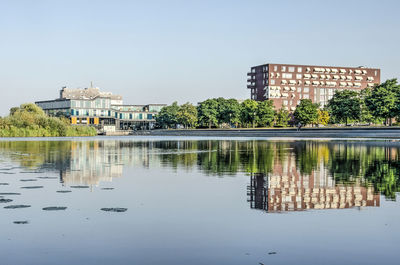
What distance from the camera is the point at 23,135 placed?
99.4m

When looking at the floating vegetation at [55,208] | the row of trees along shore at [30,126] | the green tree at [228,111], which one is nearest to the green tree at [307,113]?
the green tree at [228,111]

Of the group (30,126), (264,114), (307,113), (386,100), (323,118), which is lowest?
(30,126)

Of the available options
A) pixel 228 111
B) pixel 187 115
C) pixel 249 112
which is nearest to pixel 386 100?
pixel 249 112

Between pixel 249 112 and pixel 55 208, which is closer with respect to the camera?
pixel 55 208

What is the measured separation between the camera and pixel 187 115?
174500 millimetres

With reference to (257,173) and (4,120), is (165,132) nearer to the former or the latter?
(4,120)

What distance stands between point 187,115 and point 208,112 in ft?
40.1

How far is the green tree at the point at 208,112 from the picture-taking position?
165 metres

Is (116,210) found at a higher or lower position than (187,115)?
lower

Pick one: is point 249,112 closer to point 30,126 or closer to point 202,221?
point 30,126

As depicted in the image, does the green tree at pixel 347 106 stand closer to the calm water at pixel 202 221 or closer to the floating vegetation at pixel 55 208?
the calm water at pixel 202 221

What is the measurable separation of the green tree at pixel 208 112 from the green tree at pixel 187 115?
5.34 metres

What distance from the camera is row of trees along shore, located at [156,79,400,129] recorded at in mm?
104688

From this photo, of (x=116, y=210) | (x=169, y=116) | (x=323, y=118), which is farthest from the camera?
Answer: (x=169, y=116)
